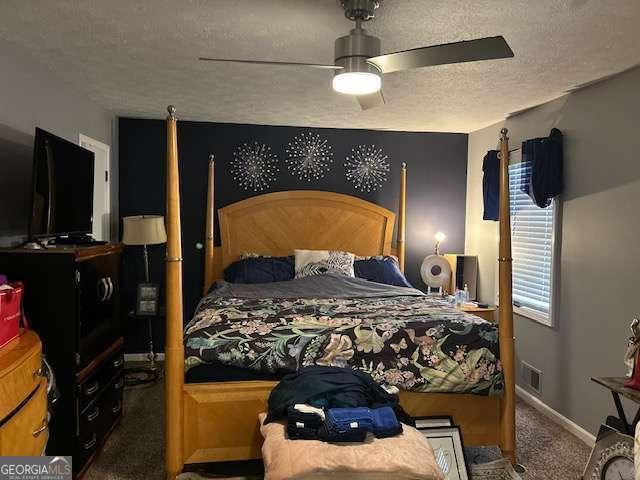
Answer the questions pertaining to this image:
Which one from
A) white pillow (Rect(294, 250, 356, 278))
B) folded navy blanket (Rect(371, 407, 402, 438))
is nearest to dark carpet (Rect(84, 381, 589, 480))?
folded navy blanket (Rect(371, 407, 402, 438))

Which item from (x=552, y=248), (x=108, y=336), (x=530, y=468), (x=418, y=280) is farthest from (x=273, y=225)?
(x=530, y=468)

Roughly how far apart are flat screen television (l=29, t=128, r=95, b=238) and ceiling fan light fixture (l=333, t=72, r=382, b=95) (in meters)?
1.57

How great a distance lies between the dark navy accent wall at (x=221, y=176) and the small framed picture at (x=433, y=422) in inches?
103

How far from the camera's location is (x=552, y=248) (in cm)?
381

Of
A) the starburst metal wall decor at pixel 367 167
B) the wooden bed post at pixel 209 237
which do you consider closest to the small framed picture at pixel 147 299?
the wooden bed post at pixel 209 237

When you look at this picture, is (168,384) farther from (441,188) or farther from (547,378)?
(441,188)

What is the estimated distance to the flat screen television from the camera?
8.68 ft

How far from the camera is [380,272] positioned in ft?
15.1

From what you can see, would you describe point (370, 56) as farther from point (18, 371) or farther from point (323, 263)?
point (323, 263)

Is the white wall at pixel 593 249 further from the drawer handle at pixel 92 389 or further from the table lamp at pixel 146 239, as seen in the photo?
the table lamp at pixel 146 239

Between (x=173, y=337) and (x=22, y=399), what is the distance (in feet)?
2.58

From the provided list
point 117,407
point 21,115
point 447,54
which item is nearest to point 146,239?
point 117,407

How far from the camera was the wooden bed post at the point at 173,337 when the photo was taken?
8.40 feet

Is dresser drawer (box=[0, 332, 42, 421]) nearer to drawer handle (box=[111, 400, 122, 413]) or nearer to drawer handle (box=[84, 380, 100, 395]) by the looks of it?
drawer handle (box=[84, 380, 100, 395])
